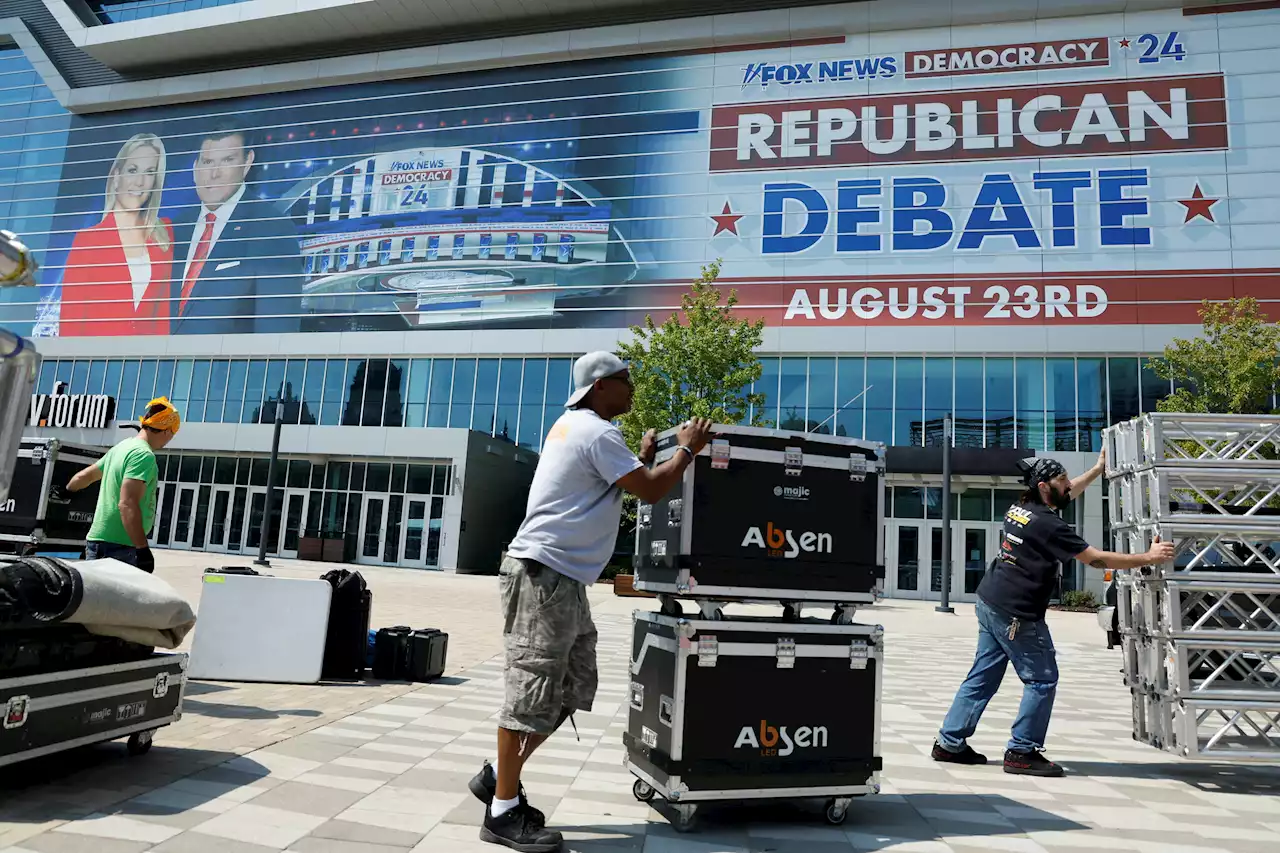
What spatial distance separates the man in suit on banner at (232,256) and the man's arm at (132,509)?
112 feet

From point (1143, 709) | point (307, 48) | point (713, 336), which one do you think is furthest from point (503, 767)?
point (307, 48)

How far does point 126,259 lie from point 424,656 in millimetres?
43521

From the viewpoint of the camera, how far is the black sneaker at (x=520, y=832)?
3186 mm

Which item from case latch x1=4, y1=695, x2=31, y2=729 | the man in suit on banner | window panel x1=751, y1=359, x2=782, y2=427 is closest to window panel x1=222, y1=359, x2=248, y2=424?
the man in suit on banner

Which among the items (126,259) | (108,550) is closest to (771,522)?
(108,550)

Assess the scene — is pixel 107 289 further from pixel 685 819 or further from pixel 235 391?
pixel 685 819

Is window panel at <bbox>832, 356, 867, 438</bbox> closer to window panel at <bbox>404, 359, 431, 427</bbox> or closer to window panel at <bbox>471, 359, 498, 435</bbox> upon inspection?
window panel at <bbox>471, 359, 498, 435</bbox>

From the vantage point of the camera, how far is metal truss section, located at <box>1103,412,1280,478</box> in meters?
5.45

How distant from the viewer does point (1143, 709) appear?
5602mm

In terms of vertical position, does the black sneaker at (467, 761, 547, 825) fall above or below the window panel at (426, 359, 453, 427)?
below

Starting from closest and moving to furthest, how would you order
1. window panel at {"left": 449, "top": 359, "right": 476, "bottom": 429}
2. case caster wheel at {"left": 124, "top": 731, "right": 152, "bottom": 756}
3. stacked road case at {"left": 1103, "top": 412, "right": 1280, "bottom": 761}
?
case caster wheel at {"left": 124, "top": 731, "right": 152, "bottom": 756}, stacked road case at {"left": 1103, "top": 412, "right": 1280, "bottom": 761}, window panel at {"left": 449, "top": 359, "right": 476, "bottom": 429}

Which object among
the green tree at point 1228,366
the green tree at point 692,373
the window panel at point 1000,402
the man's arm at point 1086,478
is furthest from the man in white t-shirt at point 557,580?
the window panel at point 1000,402

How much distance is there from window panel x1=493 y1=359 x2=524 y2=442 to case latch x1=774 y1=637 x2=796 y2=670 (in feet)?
99.4

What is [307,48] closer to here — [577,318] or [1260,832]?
[577,318]
